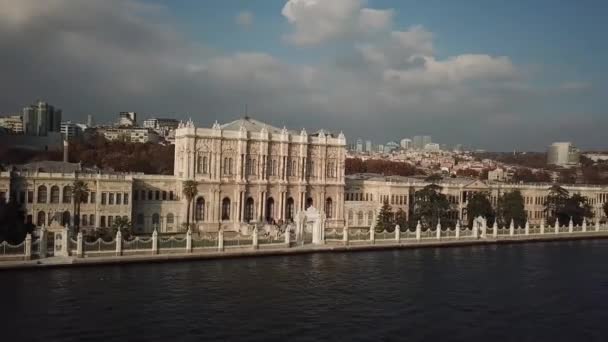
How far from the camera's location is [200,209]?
67688mm

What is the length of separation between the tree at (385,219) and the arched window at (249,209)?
13.6 m

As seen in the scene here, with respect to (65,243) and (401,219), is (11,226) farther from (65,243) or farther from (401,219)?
(401,219)

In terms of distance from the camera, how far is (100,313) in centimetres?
3131

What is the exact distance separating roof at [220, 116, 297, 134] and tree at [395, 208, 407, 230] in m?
15.8

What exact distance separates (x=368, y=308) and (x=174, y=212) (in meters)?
35.7

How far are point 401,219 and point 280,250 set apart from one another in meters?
21.9

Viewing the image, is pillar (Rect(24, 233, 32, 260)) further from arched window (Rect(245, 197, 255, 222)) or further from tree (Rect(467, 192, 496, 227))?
tree (Rect(467, 192, 496, 227))

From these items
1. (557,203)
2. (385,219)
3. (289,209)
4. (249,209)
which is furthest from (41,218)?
(557,203)

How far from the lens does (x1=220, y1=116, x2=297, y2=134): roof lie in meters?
72.1

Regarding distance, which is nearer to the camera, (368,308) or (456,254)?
(368,308)

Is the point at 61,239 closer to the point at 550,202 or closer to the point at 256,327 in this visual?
the point at 256,327

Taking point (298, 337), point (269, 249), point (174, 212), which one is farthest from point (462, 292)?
point (174, 212)

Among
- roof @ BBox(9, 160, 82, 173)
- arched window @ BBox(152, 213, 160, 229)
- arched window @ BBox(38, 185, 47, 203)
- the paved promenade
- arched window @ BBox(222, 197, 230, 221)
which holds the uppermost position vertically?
roof @ BBox(9, 160, 82, 173)

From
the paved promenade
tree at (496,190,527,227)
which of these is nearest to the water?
the paved promenade
